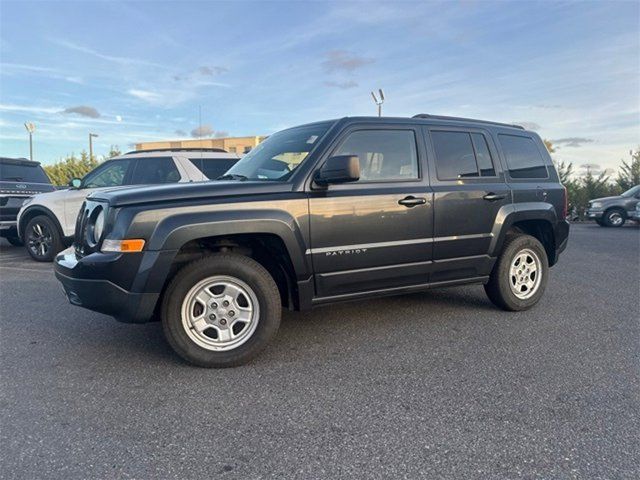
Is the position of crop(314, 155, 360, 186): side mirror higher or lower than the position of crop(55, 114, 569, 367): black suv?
higher

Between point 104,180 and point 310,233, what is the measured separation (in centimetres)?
567

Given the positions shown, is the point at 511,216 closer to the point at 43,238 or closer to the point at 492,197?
the point at 492,197

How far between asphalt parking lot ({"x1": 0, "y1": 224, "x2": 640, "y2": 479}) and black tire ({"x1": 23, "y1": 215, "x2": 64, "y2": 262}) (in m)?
3.62

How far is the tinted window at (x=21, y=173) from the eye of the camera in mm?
9641

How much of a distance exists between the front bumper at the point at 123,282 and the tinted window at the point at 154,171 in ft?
14.7

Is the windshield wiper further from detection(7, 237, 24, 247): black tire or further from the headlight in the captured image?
detection(7, 237, 24, 247): black tire

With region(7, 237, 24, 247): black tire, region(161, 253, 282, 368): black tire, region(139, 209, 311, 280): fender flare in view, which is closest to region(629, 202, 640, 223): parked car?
region(139, 209, 311, 280): fender flare

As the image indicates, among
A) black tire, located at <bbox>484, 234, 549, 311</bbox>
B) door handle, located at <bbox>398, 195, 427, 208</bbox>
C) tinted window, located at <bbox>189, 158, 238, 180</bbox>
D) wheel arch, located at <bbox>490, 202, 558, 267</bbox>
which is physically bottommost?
black tire, located at <bbox>484, 234, 549, 311</bbox>

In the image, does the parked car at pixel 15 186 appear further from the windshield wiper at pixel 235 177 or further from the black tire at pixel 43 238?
the windshield wiper at pixel 235 177

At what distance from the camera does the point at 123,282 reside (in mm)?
3305

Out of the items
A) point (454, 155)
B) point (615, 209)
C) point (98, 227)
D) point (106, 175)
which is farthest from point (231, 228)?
point (615, 209)

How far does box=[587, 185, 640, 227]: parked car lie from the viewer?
17.1 meters

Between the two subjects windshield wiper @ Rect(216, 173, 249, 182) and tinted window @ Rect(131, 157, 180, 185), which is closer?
windshield wiper @ Rect(216, 173, 249, 182)

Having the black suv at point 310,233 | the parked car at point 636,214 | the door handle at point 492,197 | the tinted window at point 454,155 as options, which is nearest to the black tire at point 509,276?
the black suv at point 310,233
